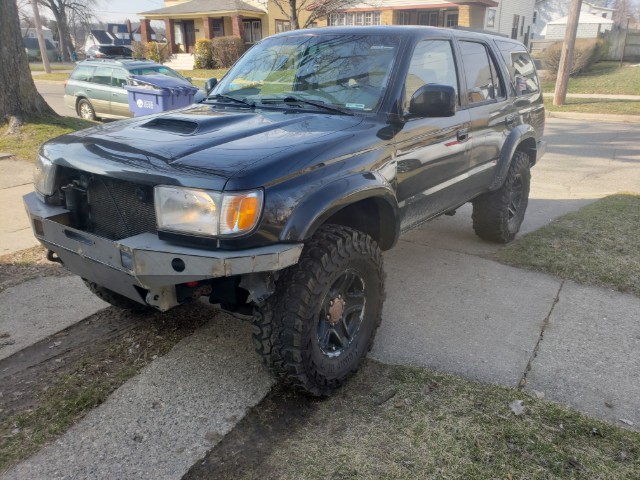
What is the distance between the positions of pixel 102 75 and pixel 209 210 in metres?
12.9

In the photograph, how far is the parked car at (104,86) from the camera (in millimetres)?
13422

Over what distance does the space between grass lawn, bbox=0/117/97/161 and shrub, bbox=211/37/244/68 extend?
21.5m

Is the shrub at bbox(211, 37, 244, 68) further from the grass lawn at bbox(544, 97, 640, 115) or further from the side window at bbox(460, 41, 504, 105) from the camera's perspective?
the side window at bbox(460, 41, 504, 105)

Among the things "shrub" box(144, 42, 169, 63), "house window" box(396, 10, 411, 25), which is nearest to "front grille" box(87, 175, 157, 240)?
"house window" box(396, 10, 411, 25)

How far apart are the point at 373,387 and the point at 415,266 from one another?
207cm

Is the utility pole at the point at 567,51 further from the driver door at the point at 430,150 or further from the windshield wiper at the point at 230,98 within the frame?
the windshield wiper at the point at 230,98

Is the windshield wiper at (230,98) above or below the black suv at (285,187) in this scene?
above

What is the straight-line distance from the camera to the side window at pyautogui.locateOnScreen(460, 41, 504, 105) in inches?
175

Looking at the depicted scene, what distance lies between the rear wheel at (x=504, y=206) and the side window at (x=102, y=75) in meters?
11.2

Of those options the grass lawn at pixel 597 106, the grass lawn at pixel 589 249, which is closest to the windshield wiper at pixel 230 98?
the grass lawn at pixel 589 249

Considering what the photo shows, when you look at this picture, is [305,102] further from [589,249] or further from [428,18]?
[428,18]

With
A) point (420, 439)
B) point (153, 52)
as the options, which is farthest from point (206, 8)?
point (420, 439)

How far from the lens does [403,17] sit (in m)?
31.6

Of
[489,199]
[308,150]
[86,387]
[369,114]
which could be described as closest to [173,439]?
[86,387]
